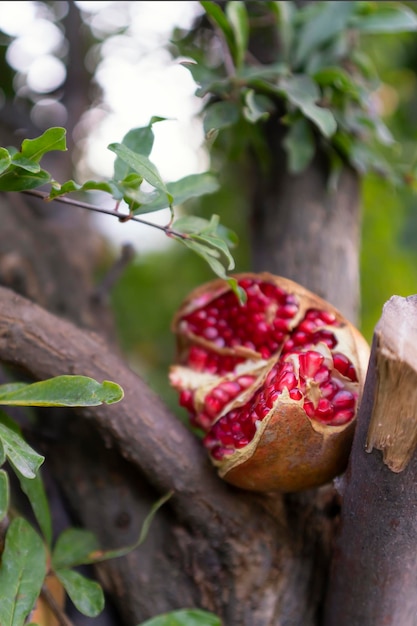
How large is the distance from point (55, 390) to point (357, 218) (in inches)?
26.9

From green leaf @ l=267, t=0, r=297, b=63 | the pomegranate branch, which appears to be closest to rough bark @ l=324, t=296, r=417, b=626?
the pomegranate branch

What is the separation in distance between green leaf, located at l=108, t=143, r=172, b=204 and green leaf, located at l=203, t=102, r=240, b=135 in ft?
0.78

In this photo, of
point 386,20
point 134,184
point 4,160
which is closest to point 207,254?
point 134,184

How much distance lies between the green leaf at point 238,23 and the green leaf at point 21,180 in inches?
14.9

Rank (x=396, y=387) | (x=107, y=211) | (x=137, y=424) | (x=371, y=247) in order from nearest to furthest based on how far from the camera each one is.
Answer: (x=396, y=387) < (x=107, y=211) < (x=137, y=424) < (x=371, y=247)

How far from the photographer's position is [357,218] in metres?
1.11

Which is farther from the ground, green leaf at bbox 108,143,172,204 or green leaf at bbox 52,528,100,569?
green leaf at bbox 108,143,172,204

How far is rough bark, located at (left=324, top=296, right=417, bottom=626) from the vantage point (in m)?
0.53

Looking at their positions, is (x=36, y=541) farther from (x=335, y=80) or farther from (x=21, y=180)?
(x=335, y=80)

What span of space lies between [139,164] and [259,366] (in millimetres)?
290

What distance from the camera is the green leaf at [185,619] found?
0.66 meters

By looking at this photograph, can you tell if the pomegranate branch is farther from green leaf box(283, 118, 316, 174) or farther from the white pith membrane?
green leaf box(283, 118, 316, 174)

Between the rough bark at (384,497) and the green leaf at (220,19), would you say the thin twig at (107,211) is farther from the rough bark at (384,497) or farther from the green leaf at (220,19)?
the green leaf at (220,19)

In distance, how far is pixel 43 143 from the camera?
1.95 ft
